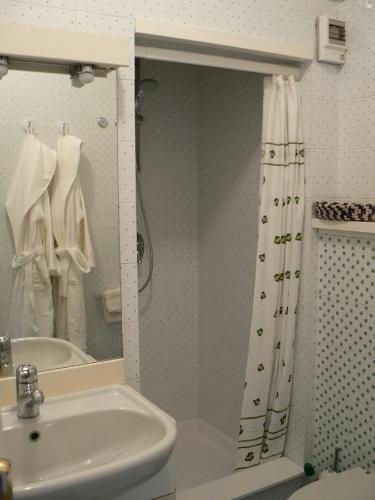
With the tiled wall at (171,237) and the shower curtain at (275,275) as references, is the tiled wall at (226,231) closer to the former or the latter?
the tiled wall at (171,237)

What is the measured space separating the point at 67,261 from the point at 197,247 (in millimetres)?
1571

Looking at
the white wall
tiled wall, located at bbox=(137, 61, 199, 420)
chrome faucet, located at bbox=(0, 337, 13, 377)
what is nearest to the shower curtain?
the white wall

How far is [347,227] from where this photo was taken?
2.11 m

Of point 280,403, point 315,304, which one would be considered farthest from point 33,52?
point 280,403

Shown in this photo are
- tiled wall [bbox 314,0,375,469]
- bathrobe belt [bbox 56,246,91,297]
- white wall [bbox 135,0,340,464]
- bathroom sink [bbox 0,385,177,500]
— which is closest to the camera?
bathroom sink [bbox 0,385,177,500]

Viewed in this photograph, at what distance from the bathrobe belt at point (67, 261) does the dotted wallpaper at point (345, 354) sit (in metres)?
1.12

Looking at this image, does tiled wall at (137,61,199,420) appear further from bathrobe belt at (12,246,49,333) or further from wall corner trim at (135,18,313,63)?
bathrobe belt at (12,246,49,333)

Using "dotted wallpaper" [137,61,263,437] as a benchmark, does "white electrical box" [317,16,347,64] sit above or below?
above

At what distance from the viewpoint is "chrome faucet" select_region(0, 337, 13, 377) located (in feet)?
5.35

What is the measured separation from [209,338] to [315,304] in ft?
3.39

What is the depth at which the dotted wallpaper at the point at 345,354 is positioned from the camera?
6.94ft

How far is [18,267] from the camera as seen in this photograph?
1641 millimetres

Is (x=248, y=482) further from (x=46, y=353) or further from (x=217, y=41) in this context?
(x=217, y=41)

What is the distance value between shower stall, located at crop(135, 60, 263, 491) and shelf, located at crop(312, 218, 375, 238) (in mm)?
598
